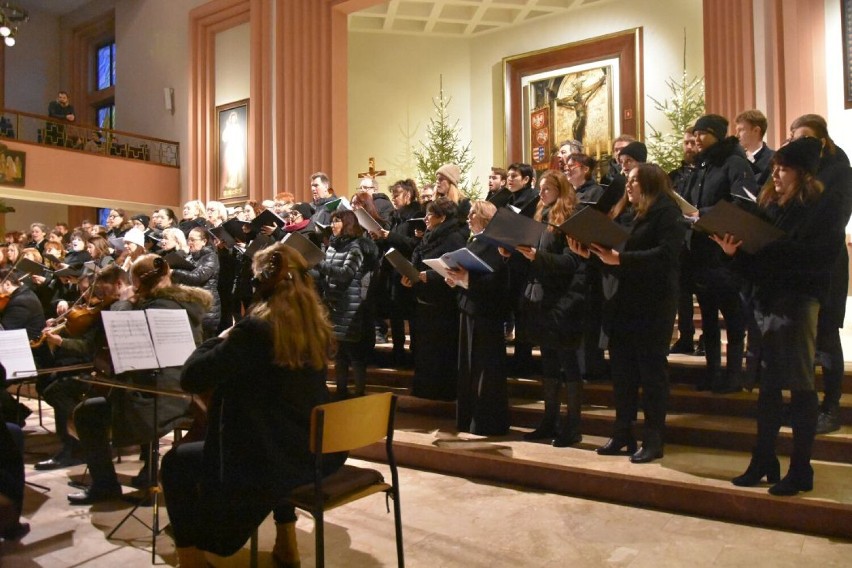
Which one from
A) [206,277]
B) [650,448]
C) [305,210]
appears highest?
[305,210]

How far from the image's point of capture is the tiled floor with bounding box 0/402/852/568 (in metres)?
3.13

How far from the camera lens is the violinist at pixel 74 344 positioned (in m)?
4.11

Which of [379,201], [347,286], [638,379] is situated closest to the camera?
[638,379]

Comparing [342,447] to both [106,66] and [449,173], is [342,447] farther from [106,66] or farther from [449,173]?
[106,66]

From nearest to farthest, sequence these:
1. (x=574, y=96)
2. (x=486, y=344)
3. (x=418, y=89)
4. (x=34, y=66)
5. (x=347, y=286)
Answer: (x=486, y=344), (x=347, y=286), (x=574, y=96), (x=418, y=89), (x=34, y=66)

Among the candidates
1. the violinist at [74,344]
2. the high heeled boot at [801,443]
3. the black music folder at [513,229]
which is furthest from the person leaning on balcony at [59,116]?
the high heeled boot at [801,443]

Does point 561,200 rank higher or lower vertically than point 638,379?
higher

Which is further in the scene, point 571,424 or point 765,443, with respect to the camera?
point 571,424

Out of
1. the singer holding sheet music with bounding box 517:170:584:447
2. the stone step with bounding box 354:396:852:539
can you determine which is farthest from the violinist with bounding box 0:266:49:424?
the singer holding sheet music with bounding box 517:170:584:447

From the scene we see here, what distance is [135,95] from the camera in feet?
51.1

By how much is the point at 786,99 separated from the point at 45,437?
7.91 meters

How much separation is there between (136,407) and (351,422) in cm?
170

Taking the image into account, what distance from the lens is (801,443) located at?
340 cm

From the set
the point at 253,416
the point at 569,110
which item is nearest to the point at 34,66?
the point at 569,110
